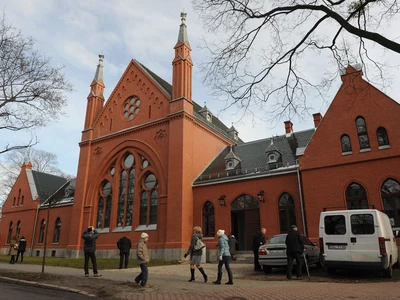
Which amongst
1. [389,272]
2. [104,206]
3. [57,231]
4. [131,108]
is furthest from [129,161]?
[389,272]

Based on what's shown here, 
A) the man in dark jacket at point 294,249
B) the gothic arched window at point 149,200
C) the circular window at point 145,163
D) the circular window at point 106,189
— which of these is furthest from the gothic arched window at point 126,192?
the man in dark jacket at point 294,249

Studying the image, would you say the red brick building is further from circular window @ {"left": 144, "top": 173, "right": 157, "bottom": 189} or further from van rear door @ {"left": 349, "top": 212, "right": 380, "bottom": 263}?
van rear door @ {"left": 349, "top": 212, "right": 380, "bottom": 263}

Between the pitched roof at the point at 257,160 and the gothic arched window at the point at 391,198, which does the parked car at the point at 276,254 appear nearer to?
the gothic arched window at the point at 391,198

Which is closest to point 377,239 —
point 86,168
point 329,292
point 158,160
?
point 329,292

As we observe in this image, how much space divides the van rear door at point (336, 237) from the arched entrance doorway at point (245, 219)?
29.0 feet

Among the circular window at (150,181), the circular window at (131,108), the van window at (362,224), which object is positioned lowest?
the van window at (362,224)

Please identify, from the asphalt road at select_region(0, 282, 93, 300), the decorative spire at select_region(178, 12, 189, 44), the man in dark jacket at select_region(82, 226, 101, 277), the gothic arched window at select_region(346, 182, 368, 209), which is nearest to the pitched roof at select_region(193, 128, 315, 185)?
the gothic arched window at select_region(346, 182, 368, 209)

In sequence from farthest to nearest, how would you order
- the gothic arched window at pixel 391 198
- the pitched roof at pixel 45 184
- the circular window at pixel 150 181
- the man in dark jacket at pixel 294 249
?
the pitched roof at pixel 45 184, the circular window at pixel 150 181, the gothic arched window at pixel 391 198, the man in dark jacket at pixel 294 249

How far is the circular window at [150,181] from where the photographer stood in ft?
75.9

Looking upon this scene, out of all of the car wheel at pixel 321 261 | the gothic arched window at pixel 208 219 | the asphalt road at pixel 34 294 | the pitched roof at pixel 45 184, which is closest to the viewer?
the asphalt road at pixel 34 294

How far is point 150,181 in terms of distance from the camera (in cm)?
2341

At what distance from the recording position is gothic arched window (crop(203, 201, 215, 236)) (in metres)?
20.9

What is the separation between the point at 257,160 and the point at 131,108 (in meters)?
11.8

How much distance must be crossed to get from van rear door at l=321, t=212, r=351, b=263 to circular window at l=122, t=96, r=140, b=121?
62.0 feet
